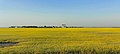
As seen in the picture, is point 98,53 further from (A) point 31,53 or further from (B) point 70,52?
(A) point 31,53

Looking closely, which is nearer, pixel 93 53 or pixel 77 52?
pixel 93 53

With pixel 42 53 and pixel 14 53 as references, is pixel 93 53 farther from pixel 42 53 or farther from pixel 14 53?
pixel 14 53

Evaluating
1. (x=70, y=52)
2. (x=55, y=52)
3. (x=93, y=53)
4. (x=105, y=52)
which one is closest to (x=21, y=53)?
(x=55, y=52)

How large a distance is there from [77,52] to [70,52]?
58 centimetres

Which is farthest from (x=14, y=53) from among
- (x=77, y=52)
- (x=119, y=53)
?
(x=119, y=53)

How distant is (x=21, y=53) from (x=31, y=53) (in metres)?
0.94

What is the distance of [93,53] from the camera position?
53.3 feet

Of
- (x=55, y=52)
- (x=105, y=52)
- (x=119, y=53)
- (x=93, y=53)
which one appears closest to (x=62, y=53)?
(x=55, y=52)

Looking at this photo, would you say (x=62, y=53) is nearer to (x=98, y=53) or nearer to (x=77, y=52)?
(x=77, y=52)

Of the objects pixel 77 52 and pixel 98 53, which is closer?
pixel 98 53

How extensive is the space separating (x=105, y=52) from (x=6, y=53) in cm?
790

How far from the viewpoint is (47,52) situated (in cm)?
1703

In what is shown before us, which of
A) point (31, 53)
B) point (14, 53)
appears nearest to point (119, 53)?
point (31, 53)

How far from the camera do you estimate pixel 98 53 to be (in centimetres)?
1634
